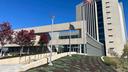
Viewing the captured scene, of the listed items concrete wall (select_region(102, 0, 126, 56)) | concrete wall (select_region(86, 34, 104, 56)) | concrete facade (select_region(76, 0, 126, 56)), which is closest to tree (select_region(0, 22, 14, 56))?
concrete wall (select_region(86, 34, 104, 56))

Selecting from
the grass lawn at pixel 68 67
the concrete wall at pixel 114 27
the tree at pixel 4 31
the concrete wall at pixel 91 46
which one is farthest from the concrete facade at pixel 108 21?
the grass lawn at pixel 68 67

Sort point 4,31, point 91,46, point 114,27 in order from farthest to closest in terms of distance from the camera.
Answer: point 114,27, point 91,46, point 4,31

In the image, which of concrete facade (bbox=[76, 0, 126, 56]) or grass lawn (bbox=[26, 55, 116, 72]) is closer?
grass lawn (bbox=[26, 55, 116, 72])

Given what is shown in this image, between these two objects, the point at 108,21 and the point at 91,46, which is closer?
the point at 91,46

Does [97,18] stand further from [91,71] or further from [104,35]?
[91,71]

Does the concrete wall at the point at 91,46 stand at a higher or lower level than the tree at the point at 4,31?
lower

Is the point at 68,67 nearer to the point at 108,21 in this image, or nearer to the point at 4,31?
the point at 4,31

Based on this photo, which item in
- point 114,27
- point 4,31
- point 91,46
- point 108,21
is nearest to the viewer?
point 4,31

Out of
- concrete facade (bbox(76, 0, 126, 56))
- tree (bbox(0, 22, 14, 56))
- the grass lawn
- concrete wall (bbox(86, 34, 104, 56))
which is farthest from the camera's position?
concrete facade (bbox(76, 0, 126, 56))

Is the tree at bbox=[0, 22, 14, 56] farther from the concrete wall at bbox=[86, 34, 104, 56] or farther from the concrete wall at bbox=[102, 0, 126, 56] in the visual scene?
the concrete wall at bbox=[102, 0, 126, 56]

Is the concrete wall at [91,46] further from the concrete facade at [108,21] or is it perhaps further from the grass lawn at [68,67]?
the grass lawn at [68,67]

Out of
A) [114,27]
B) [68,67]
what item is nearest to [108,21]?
[114,27]

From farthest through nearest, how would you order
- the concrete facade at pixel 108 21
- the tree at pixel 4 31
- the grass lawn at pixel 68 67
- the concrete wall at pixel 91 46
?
the concrete facade at pixel 108 21 < the concrete wall at pixel 91 46 < the tree at pixel 4 31 < the grass lawn at pixel 68 67

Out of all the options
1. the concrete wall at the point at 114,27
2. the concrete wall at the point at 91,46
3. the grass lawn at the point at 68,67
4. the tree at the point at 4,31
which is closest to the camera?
the grass lawn at the point at 68,67
